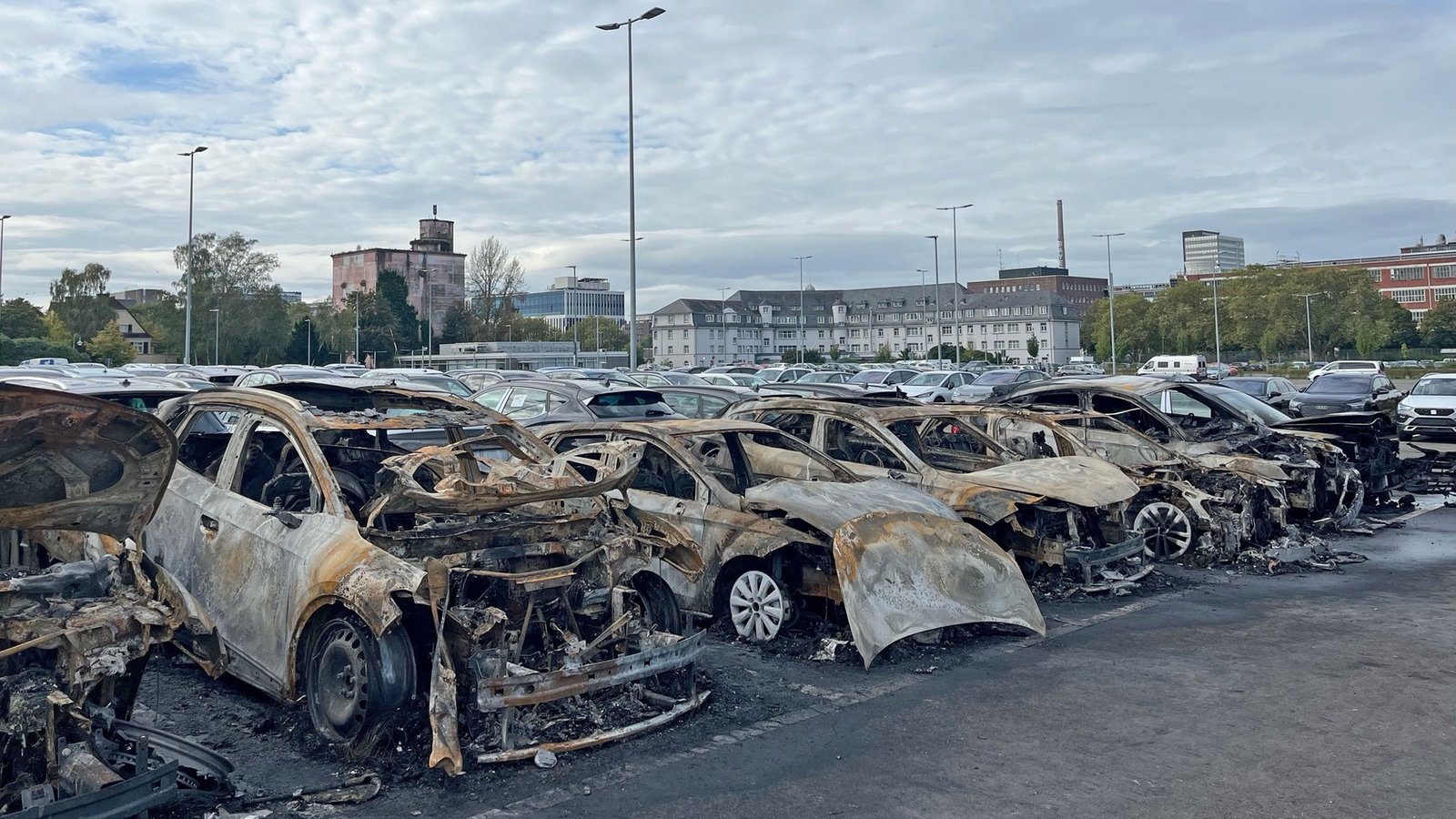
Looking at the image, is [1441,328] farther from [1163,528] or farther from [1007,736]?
[1007,736]

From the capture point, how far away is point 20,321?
75938mm

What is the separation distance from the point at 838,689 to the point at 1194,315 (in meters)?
93.4

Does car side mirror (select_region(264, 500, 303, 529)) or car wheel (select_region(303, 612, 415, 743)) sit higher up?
car side mirror (select_region(264, 500, 303, 529))

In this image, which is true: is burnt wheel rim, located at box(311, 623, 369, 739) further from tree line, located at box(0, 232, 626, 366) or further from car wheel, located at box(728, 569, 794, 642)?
tree line, located at box(0, 232, 626, 366)

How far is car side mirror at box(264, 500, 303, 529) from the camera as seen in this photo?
5.41 m

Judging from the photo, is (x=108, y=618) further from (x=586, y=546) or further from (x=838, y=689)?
(x=838, y=689)

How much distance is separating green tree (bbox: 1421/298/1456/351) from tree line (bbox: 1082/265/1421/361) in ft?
0.23

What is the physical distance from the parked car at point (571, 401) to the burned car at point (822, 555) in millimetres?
6441

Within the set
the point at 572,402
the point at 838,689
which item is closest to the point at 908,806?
the point at 838,689

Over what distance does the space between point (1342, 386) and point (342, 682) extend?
30.0m

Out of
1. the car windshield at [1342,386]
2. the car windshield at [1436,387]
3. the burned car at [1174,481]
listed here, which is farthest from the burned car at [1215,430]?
the car windshield at [1342,386]

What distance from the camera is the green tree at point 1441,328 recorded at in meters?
82.5

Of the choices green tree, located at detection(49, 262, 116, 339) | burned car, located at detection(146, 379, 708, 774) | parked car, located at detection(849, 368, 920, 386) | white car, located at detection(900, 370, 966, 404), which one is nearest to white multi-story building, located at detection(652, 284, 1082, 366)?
green tree, located at detection(49, 262, 116, 339)

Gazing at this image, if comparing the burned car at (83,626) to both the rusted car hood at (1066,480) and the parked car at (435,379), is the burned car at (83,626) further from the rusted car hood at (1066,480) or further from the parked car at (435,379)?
the parked car at (435,379)
